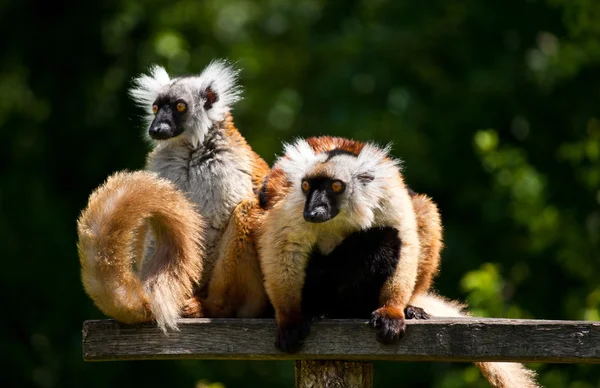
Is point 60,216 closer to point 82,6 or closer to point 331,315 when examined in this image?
point 82,6

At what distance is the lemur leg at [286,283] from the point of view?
6.78 metres

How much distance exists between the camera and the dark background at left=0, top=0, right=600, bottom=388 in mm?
14398

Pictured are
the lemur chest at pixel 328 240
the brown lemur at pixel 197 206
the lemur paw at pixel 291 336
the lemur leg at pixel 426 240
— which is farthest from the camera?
the lemur leg at pixel 426 240

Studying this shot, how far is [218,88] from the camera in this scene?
8531 mm

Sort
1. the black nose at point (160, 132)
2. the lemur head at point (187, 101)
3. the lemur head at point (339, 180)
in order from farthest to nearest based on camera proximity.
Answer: the lemur head at point (187, 101) < the black nose at point (160, 132) < the lemur head at point (339, 180)

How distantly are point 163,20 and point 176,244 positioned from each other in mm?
12955

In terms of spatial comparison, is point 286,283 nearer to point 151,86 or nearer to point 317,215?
point 317,215

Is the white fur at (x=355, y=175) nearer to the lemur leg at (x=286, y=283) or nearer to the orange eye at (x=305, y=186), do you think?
the orange eye at (x=305, y=186)

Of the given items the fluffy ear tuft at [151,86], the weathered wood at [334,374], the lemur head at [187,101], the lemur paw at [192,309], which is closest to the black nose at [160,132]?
the lemur head at [187,101]

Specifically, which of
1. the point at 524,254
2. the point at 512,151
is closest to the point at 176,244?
the point at 512,151

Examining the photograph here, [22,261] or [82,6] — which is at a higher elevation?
[82,6]

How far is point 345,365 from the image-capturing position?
704 centimetres

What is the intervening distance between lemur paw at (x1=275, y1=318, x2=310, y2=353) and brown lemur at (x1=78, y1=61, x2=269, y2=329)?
73 cm

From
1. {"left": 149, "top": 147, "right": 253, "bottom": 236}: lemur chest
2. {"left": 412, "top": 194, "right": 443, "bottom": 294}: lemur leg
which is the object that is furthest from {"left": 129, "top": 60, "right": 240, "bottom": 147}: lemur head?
{"left": 412, "top": 194, "right": 443, "bottom": 294}: lemur leg
